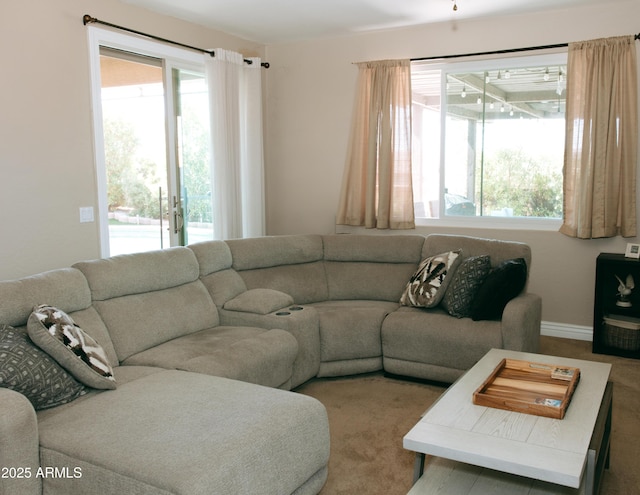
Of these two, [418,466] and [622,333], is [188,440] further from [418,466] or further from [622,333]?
[622,333]

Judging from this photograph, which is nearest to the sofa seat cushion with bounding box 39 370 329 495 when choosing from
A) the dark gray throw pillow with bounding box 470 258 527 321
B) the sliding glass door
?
the dark gray throw pillow with bounding box 470 258 527 321

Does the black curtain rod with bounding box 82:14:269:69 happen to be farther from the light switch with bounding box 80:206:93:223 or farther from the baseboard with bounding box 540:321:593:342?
the baseboard with bounding box 540:321:593:342

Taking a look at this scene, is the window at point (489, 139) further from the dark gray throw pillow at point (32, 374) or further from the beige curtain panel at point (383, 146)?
the dark gray throw pillow at point (32, 374)

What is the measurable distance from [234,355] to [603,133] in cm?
323

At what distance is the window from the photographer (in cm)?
485

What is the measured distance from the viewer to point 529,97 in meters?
4.88

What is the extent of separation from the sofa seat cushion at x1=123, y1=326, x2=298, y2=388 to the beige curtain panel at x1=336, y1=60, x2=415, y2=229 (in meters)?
2.17

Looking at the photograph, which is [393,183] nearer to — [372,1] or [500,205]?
[500,205]

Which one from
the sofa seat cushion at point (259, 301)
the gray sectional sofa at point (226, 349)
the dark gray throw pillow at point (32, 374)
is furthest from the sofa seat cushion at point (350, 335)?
the dark gray throw pillow at point (32, 374)

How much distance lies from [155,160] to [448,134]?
2535 mm

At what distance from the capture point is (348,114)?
5535mm

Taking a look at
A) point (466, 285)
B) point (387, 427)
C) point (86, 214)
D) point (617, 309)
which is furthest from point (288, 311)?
point (617, 309)

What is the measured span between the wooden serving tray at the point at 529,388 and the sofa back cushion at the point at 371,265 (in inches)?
60.4

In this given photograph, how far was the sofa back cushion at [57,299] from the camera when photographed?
2566 mm
